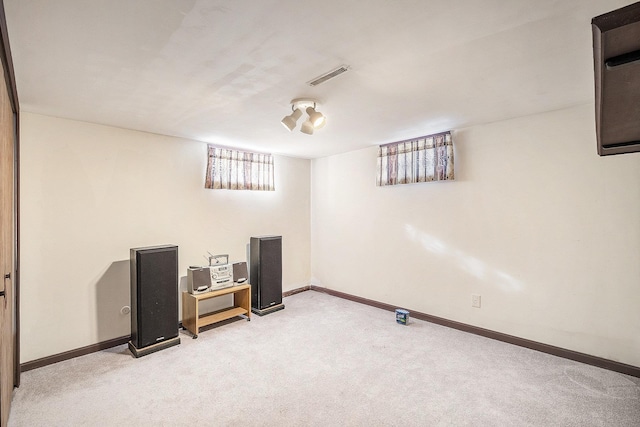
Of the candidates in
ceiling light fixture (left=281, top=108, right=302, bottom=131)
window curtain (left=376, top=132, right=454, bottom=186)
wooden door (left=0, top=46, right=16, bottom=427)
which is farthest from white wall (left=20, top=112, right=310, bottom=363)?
window curtain (left=376, top=132, right=454, bottom=186)

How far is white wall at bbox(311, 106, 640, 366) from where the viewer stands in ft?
8.04

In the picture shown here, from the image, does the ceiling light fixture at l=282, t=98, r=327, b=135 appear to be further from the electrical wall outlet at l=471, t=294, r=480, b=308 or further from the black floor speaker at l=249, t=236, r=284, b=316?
the electrical wall outlet at l=471, t=294, r=480, b=308

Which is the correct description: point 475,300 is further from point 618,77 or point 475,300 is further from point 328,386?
point 618,77

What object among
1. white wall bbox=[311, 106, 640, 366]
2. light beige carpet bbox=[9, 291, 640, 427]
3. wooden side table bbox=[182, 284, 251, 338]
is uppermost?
white wall bbox=[311, 106, 640, 366]

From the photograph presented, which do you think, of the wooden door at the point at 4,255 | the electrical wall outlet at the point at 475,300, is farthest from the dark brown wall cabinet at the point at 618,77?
the electrical wall outlet at the point at 475,300

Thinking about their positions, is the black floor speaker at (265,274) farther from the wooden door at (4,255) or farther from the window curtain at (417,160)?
the wooden door at (4,255)

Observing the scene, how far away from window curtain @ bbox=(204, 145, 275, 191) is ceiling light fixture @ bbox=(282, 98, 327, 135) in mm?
1719

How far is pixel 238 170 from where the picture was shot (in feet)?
13.3

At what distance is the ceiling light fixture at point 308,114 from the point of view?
7.82 feet

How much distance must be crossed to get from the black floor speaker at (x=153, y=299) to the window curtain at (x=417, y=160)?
2712mm

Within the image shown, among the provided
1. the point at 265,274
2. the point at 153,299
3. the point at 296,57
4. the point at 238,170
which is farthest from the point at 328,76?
the point at 265,274

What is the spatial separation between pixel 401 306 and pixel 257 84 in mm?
3138


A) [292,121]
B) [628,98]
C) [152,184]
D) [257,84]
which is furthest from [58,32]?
[628,98]

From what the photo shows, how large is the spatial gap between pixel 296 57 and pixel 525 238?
2.68 metres
